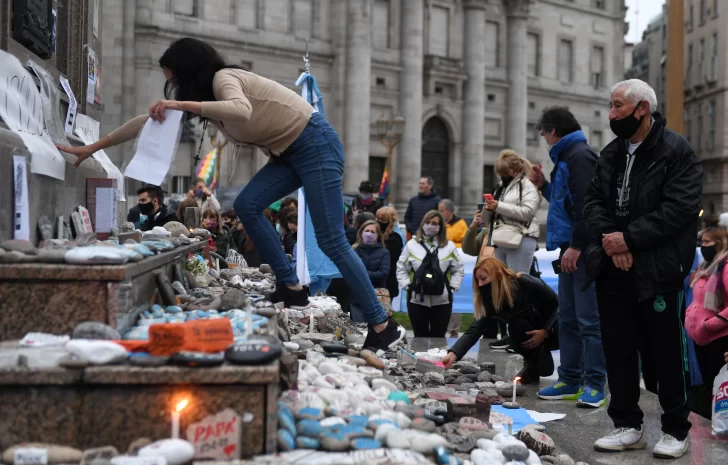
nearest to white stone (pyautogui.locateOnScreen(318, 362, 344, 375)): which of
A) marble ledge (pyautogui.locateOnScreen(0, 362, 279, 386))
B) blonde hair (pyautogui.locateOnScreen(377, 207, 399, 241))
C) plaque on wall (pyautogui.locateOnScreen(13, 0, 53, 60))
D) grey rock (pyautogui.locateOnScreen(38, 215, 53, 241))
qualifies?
marble ledge (pyautogui.locateOnScreen(0, 362, 279, 386))

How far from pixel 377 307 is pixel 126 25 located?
2745 cm

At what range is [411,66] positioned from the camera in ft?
126

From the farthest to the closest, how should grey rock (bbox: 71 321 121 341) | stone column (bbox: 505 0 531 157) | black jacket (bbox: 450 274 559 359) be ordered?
stone column (bbox: 505 0 531 157) → black jacket (bbox: 450 274 559 359) → grey rock (bbox: 71 321 121 341)

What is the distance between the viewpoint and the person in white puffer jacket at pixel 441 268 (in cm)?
1062

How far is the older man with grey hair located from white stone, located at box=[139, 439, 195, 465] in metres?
2.71

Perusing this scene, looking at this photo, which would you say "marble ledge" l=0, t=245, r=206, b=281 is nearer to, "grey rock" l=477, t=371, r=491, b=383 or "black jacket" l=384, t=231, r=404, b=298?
"grey rock" l=477, t=371, r=491, b=383

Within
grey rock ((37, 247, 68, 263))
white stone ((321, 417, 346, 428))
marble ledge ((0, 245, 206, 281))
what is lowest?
white stone ((321, 417, 346, 428))

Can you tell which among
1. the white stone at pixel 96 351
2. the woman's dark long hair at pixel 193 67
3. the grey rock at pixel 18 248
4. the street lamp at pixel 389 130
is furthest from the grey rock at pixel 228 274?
the street lamp at pixel 389 130

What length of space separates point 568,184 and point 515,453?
3.09 meters

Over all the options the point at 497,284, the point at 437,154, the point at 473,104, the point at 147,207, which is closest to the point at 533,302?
the point at 497,284

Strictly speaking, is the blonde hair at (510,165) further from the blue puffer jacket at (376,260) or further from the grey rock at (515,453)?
the grey rock at (515,453)

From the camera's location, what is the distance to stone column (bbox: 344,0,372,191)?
3575 centimetres

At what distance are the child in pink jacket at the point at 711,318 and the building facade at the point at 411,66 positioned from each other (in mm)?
22511

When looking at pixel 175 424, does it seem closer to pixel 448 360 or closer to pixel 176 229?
pixel 448 360
